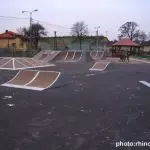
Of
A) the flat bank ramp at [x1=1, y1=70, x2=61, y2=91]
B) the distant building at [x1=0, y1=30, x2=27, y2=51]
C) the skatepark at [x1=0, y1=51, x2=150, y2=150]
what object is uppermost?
the distant building at [x1=0, y1=30, x2=27, y2=51]

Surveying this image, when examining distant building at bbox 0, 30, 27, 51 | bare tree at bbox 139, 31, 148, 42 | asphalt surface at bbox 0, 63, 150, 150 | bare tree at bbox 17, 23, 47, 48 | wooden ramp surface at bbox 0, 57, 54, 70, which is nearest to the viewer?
asphalt surface at bbox 0, 63, 150, 150

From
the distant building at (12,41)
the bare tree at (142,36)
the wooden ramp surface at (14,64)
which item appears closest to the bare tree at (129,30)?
the bare tree at (142,36)

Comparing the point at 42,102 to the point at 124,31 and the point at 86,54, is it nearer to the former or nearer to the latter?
the point at 86,54

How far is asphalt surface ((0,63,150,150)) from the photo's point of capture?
4496mm

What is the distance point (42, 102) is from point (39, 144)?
3560 millimetres

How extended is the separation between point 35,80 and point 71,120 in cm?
624

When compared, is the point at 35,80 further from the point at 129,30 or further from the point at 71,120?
the point at 129,30

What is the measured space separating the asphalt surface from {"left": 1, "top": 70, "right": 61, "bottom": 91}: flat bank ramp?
1831 mm

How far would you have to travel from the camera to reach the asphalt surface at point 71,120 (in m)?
4.50

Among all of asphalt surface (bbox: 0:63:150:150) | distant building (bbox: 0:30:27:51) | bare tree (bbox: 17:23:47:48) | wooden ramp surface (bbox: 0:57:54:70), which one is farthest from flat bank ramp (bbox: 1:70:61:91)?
distant building (bbox: 0:30:27:51)

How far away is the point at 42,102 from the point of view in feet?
26.0

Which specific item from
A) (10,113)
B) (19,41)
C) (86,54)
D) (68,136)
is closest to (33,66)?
(86,54)

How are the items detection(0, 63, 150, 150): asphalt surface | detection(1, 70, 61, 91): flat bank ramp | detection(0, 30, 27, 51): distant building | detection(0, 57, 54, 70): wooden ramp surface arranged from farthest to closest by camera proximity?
detection(0, 30, 27, 51): distant building, detection(0, 57, 54, 70): wooden ramp surface, detection(1, 70, 61, 91): flat bank ramp, detection(0, 63, 150, 150): asphalt surface

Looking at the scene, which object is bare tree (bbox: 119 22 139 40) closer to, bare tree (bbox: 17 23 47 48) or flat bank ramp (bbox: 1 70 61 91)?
bare tree (bbox: 17 23 47 48)
